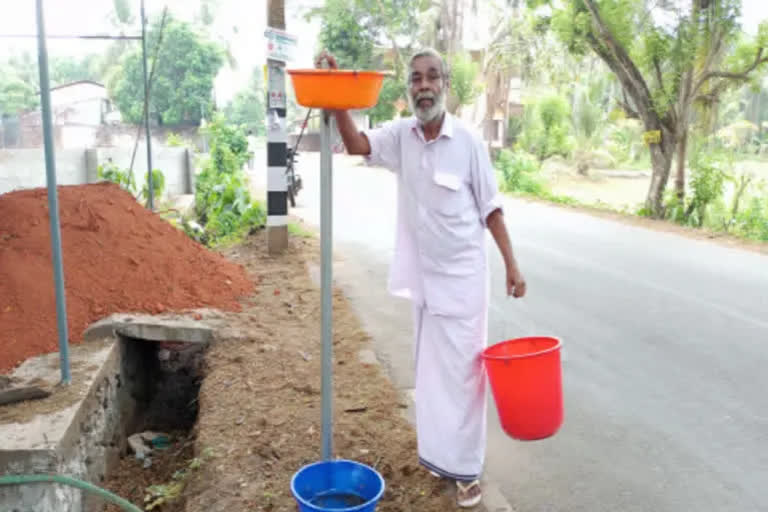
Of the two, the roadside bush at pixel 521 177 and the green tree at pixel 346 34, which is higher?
the green tree at pixel 346 34

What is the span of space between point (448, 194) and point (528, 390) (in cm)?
83

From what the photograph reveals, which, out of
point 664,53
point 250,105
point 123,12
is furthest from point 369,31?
point 250,105

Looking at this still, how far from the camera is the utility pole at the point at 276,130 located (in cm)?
760

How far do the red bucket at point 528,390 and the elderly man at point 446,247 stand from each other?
0.16 metres

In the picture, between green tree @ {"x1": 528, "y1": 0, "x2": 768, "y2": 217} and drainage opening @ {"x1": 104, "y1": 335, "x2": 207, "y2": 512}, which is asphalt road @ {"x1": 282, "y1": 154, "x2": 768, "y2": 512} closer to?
drainage opening @ {"x1": 104, "y1": 335, "x2": 207, "y2": 512}

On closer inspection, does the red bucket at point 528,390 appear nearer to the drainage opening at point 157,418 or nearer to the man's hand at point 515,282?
the man's hand at point 515,282

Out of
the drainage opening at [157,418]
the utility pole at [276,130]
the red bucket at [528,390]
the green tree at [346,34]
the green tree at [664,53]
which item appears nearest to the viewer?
the red bucket at [528,390]

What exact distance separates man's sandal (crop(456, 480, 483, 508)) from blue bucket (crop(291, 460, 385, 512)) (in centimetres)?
48

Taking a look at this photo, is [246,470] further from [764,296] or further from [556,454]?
[764,296]

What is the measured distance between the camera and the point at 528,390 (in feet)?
8.95

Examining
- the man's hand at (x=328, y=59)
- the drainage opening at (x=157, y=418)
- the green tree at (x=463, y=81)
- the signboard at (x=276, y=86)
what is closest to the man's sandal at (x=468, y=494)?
the drainage opening at (x=157, y=418)

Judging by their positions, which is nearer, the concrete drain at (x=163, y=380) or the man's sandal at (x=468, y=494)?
the man's sandal at (x=468, y=494)

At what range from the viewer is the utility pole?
760 cm

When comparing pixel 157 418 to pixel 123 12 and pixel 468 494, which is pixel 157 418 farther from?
pixel 123 12
